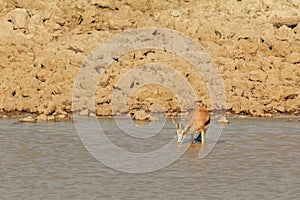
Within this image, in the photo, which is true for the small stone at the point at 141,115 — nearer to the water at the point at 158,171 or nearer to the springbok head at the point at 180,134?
the water at the point at 158,171

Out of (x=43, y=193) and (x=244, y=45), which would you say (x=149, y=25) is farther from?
(x=43, y=193)

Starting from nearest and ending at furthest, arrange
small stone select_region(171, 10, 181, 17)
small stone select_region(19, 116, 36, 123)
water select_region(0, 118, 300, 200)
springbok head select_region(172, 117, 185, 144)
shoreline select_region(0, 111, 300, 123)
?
1. water select_region(0, 118, 300, 200)
2. springbok head select_region(172, 117, 185, 144)
3. small stone select_region(19, 116, 36, 123)
4. shoreline select_region(0, 111, 300, 123)
5. small stone select_region(171, 10, 181, 17)

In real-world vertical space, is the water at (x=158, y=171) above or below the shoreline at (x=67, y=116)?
below

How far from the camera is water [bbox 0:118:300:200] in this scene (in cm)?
Result: 1490

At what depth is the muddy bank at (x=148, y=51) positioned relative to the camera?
99.4 feet

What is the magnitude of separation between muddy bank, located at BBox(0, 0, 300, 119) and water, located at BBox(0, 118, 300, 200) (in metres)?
5.33

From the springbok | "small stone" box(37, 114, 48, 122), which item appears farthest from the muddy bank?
the springbok

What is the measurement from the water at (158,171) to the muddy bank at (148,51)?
5326 mm

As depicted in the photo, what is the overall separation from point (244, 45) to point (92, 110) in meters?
8.68

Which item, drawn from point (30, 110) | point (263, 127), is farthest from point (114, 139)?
point (30, 110)

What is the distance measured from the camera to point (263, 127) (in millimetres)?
25906

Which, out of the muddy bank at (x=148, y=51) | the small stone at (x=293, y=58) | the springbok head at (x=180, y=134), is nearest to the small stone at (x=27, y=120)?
the muddy bank at (x=148, y=51)

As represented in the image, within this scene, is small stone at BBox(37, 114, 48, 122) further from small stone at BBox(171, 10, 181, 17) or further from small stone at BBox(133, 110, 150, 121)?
small stone at BBox(171, 10, 181, 17)

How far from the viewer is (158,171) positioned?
17.5m
